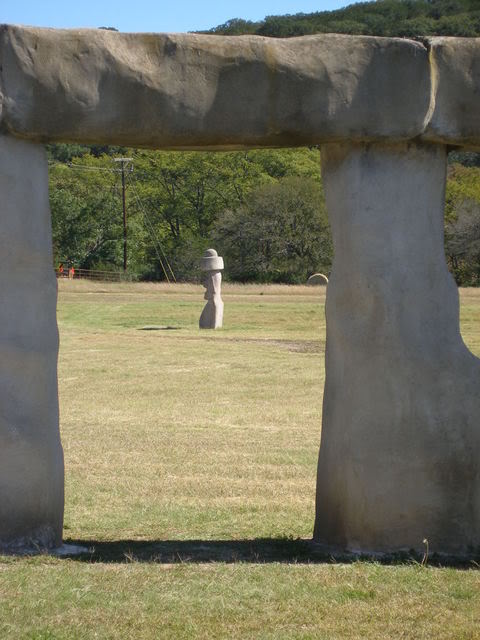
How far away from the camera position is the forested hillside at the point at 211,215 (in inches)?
2261

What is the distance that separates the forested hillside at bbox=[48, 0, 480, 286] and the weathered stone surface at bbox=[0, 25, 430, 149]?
45.2 metres

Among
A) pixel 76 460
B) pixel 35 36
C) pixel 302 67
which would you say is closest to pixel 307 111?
pixel 302 67

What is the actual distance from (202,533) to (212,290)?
2222 centimetres

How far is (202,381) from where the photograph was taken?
19266 mm

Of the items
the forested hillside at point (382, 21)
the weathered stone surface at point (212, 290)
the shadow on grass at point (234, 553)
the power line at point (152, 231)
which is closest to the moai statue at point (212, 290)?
the weathered stone surface at point (212, 290)

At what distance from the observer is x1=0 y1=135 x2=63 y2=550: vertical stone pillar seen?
6.59 m

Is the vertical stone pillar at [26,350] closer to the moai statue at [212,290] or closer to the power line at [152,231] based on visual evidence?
the moai statue at [212,290]

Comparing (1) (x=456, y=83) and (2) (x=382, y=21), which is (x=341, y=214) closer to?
(1) (x=456, y=83)

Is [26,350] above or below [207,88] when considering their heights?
below

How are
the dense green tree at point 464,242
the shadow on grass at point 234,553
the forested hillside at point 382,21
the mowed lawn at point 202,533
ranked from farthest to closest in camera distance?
the forested hillside at point 382,21, the dense green tree at point 464,242, the shadow on grass at point 234,553, the mowed lawn at point 202,533

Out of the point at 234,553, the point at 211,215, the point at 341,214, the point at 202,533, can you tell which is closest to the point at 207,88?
the point at 341,214

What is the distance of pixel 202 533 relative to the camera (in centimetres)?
782

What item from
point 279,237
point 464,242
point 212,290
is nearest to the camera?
point 212,290

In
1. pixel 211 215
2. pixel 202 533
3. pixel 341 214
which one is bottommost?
pixel 202 533
